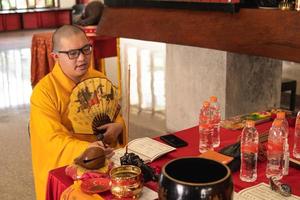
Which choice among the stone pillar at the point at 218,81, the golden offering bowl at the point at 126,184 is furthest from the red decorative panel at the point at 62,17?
the golden offering bowl at the point at 126,184

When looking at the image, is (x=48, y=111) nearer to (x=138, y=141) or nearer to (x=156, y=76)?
(x=138, y=141)

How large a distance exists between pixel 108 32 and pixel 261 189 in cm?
242

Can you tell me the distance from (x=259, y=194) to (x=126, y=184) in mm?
393

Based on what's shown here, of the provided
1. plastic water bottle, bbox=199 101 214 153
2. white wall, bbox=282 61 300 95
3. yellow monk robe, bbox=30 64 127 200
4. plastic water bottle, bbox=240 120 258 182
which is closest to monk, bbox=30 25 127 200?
yellow monk robe, bbox=30 64 127 200

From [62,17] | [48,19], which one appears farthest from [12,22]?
[62,17]

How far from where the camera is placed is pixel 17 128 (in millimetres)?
4168

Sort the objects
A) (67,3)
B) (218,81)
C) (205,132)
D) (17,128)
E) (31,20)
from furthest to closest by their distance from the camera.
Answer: (67,3), (31,20), (17,128), (218,81), (205,132)

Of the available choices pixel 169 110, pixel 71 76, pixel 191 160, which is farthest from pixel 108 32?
pixel 191 160

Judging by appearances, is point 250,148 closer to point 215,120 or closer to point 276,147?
point 276,147

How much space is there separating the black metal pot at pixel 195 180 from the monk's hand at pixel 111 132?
113 centimetres

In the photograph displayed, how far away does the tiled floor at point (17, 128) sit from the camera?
2972mm

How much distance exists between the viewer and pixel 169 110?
3.62 m

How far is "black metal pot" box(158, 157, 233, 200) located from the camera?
71 cm

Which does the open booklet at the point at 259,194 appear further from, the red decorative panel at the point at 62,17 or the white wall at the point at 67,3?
the white wall at the point at 67,3
